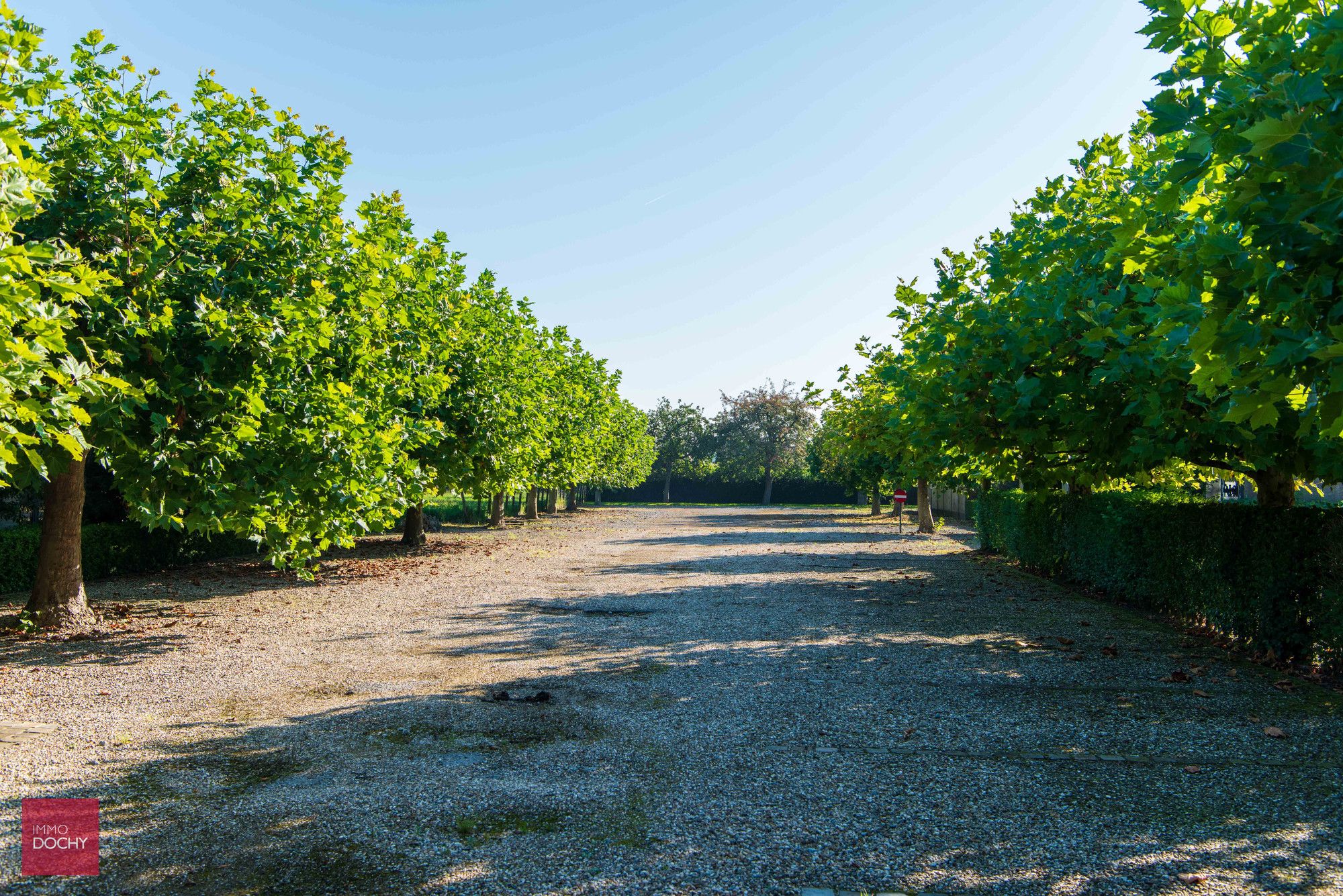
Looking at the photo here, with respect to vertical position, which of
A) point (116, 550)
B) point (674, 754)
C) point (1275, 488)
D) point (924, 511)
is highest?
point (1275, 488)

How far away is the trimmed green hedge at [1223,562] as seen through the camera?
23.6ft

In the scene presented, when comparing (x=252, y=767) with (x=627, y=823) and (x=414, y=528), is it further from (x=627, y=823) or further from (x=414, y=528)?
(x=414, y=528)

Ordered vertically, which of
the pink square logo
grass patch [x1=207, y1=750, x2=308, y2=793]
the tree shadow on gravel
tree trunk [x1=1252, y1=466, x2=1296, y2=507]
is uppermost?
tree trunk [x1=1252, y1=466, x2=1296, y2=507]

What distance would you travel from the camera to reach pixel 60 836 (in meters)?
4.06

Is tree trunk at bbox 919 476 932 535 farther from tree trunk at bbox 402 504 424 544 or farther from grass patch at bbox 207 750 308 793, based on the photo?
grass patch at bbox 207 750 308 793

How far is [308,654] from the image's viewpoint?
27.8ft

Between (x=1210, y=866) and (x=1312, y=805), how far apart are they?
Answer: 4.00ft

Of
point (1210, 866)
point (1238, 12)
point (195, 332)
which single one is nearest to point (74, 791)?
point (195, 332)

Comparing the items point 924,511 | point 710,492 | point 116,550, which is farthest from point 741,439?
point 116,550

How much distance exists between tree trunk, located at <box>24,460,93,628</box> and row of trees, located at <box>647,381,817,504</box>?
64.3 meters

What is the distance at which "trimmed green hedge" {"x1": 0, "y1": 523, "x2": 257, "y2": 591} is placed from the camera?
12.1m

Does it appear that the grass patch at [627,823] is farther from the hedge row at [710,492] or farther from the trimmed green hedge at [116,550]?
the hedge row at [710,492]

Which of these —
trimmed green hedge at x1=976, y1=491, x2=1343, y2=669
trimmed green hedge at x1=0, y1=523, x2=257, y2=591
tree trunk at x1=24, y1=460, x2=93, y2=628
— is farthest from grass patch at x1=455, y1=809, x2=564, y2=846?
trimmed green hedge at x1=0, y1=523, x2=257, y2=591

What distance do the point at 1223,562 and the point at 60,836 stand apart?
9924 mm
